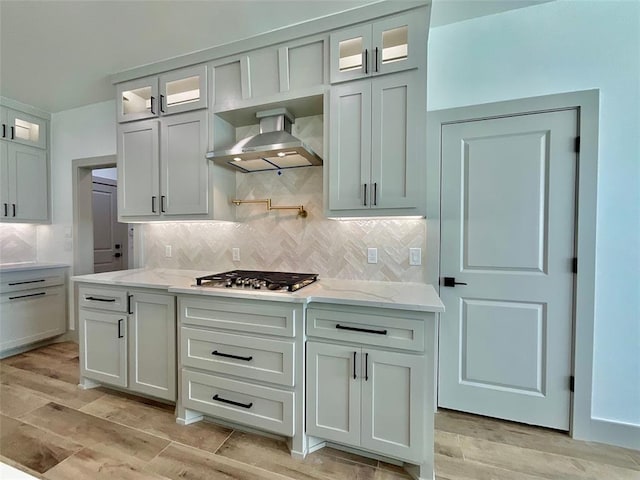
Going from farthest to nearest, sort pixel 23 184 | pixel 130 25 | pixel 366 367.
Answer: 1. pixel 23 184
2. pixel 130 25
3. pixel 366 367

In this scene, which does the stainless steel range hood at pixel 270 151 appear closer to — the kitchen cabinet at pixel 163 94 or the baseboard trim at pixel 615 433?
the kitchen cabinet at pixel 163 94

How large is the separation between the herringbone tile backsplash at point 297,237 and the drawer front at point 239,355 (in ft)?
2.59

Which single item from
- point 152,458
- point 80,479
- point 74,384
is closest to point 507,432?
point 152,458

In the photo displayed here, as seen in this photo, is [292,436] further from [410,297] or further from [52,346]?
[52,346]

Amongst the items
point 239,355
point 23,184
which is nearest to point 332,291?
point 239,355

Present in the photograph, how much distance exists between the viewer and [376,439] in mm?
1583

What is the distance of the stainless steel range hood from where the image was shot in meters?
1.91

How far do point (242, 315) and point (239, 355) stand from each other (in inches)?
10.2

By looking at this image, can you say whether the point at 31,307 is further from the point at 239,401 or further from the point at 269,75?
the point at 269,75

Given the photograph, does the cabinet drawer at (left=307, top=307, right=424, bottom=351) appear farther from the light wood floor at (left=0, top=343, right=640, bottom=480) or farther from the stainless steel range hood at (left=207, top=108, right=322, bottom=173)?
the stainless steel range hood at (left=207, top=108, right=322, bottom=173)

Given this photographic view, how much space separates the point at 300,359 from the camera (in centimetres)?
170

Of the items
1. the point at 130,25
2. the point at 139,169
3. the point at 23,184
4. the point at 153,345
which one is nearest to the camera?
the point at 130,25

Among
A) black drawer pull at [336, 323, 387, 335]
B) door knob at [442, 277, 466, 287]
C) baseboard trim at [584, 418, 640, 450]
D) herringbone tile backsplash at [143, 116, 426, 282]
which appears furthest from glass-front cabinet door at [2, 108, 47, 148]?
baseboard trim at [584, 418, 640, 450]

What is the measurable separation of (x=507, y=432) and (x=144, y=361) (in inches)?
104
